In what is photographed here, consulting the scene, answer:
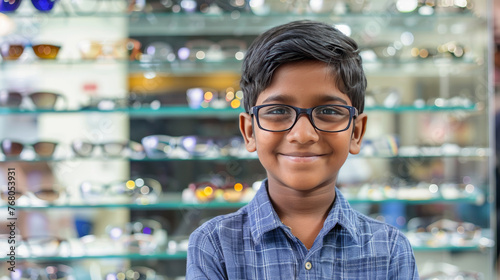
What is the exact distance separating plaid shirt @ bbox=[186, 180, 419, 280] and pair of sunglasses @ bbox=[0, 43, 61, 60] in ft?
6.58

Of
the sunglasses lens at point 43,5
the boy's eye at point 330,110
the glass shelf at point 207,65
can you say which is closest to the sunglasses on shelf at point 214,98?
the glass shelf at point 207,65

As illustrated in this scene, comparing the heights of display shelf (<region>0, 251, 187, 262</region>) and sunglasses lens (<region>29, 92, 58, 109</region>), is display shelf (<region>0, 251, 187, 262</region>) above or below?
below

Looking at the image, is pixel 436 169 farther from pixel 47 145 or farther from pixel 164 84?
pixel 47 145

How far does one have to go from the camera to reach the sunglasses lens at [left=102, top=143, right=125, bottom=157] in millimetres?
2551

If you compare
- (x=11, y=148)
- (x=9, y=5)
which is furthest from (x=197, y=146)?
(x=9, y=5)

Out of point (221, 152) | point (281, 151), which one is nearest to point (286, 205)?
point (281, 151)

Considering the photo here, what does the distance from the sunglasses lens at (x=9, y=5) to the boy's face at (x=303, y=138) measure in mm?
2115

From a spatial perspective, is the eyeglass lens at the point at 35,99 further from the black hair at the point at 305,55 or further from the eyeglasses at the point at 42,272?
the black hair at the point at 305,55

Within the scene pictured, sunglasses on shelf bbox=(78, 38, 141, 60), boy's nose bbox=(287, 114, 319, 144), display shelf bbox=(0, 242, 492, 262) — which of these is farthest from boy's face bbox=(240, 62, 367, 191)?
sunglasses on shelf bbox=(78, 38, 141, 60)

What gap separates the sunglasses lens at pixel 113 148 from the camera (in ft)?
8.37

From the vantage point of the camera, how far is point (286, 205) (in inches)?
34.4

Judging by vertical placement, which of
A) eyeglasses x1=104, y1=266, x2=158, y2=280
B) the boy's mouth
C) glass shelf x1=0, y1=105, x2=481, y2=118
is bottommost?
eyeglasses x1=104, y1=266, x2=158, y2=280

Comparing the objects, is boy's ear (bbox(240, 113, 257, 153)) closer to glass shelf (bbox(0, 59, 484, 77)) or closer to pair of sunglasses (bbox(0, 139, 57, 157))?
glass shelf (bbox(0, 59, 484, 77))

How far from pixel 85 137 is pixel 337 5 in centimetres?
151
